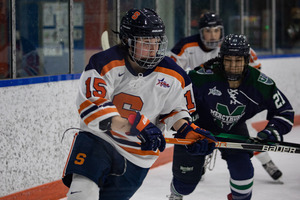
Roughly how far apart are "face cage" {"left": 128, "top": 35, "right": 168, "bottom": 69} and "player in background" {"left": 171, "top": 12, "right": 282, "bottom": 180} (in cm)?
206

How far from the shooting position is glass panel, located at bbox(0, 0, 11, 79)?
329 cm

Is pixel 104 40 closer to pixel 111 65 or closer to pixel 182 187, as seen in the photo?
pixel 182 187

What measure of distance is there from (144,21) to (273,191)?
208 cm

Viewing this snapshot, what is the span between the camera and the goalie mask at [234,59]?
281cm

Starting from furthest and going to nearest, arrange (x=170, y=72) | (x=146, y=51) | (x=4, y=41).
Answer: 1. (x=4, y=41)
2. (x=170, y=72)
3. (x=146, y=51)

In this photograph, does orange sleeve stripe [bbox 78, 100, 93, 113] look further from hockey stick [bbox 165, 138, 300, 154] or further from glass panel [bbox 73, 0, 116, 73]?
glass panel [bbox 73, 0, 116, 73]

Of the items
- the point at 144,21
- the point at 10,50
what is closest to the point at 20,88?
the point at 10,50

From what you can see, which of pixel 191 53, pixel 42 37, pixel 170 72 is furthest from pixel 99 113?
pixel 191 53

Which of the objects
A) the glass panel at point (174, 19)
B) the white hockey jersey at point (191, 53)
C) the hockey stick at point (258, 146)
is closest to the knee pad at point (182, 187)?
the hockey stick at point (258, 146)

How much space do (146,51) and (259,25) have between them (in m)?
4.69

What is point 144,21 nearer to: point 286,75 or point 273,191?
point 273,191

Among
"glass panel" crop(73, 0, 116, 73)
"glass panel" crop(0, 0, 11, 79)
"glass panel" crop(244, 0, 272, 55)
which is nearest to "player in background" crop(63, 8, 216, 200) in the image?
"glass panel" crop(0, 0, 11, 79)

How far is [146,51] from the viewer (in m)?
2.12

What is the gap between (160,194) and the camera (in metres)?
3.69
